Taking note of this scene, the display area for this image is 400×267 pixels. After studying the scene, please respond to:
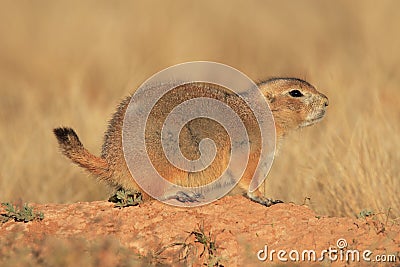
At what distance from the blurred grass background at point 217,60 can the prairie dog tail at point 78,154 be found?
102 inches

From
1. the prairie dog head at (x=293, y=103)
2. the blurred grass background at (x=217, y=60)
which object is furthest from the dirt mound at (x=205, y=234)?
the blurred grass background at (x=217, y=60)

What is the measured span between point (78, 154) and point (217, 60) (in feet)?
33.3

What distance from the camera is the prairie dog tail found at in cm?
601

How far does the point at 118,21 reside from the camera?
55.5 feet

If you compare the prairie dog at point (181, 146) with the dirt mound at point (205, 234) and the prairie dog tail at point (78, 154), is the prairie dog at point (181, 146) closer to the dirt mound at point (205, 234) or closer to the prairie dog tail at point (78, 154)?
the prairie dog tail at point (78, 154)

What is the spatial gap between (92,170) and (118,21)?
11214mm

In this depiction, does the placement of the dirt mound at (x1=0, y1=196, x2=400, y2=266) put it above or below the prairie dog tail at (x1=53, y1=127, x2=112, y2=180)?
below

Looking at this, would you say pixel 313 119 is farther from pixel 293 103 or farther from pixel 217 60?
pixel 217 60

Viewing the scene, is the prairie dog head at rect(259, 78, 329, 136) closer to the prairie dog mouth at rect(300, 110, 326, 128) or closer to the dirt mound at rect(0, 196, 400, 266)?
the prairie dog mouth at rect(300, 110, 326, 128)

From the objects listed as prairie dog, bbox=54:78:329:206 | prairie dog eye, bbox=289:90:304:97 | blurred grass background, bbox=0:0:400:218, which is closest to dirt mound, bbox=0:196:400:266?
prairie dog, bbox=54:78:329:206

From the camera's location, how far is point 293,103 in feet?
23.4

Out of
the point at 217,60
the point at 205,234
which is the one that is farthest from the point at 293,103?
the point at 217,60

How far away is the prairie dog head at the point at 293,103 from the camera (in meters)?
7.11

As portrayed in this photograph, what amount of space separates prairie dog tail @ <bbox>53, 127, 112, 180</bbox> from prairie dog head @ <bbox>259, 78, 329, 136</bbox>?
77.0 inches
